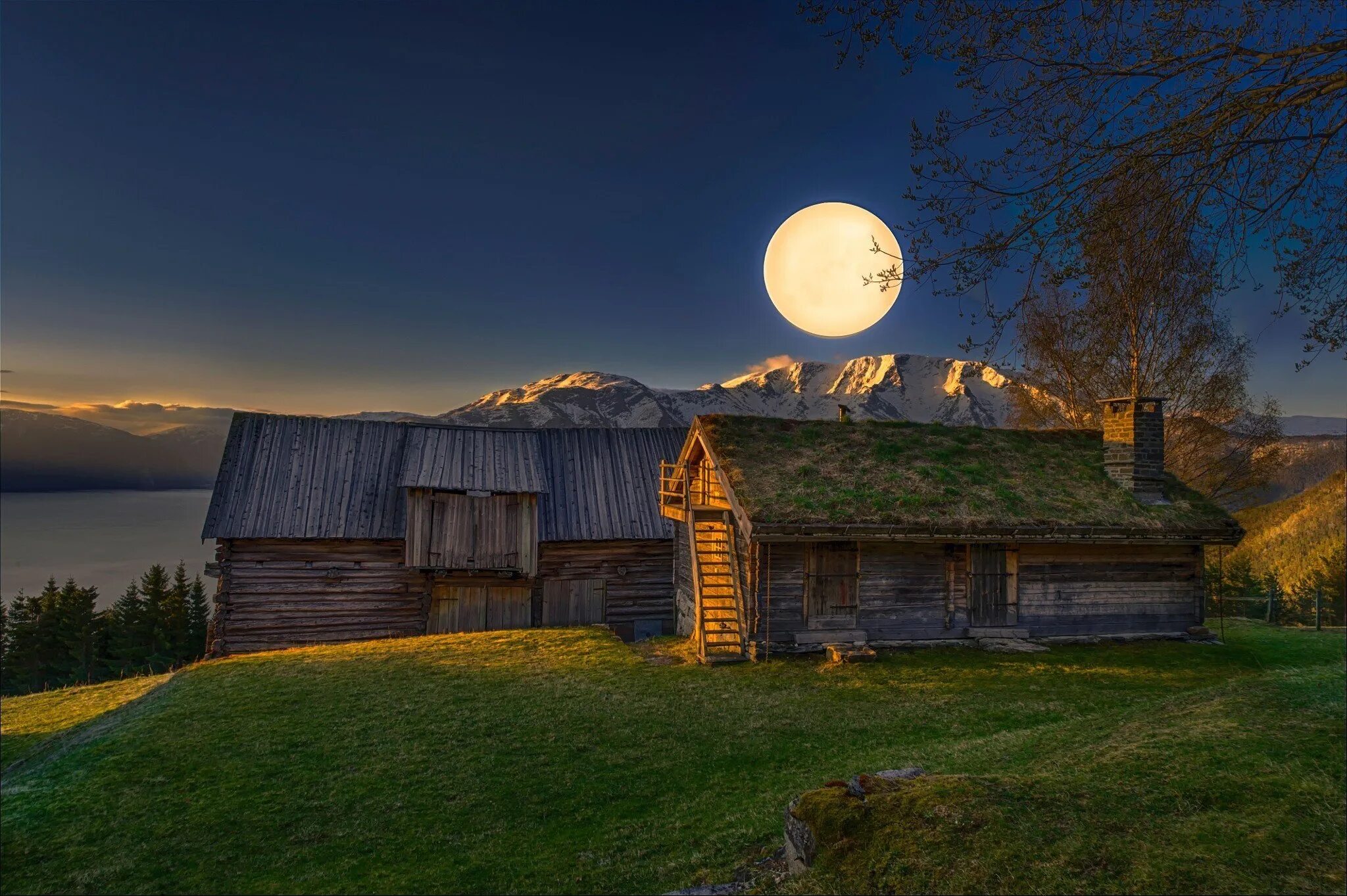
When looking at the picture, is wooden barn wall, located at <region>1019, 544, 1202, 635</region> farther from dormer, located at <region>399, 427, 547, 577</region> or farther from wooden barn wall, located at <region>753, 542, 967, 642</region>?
dormer, located at <region>399, 427, 547, 577</region>

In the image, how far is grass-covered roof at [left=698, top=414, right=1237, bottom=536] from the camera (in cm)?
1700

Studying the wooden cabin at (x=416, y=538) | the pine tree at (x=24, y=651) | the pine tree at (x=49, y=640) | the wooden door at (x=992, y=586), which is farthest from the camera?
the pine tree at (x=49, y=640)

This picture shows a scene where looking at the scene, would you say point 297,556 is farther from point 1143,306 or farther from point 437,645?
point 1143,306

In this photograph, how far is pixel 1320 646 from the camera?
739 inches

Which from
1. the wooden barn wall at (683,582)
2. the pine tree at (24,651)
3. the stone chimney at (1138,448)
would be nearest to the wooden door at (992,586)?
the stone chimney at (1138,448)

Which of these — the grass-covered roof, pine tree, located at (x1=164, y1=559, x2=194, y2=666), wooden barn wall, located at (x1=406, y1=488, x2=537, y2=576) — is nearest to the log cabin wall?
the grass-covered roof

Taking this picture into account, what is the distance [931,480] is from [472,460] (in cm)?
1784

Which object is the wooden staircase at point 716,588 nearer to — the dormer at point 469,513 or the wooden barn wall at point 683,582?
the wooden barn wall at point 683,582

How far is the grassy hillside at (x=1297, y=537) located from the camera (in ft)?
105

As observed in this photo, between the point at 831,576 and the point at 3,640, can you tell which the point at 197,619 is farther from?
the point at 831,576

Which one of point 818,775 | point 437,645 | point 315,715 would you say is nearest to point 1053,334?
point 818,775

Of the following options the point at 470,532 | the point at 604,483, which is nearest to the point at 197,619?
the point at 470,532

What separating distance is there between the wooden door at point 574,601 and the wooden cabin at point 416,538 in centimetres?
5

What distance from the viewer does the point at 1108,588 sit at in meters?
18.3
